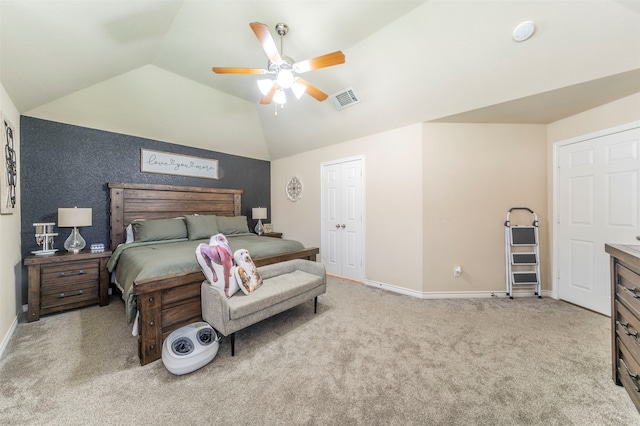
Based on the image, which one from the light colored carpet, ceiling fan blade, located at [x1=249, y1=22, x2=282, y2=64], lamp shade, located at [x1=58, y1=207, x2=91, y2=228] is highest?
ceiling fan blade, located at [x1=249, y1=22, x2=282, y2=64]

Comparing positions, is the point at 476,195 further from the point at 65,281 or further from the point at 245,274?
the point at 65,281

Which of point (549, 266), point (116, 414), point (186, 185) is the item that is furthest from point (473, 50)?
point (186, 185)

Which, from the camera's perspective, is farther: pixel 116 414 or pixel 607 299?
pixel 607 299

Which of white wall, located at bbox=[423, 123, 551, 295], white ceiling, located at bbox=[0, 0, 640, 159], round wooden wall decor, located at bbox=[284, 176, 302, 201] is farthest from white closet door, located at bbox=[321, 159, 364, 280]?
white wall, located at bbox=[423, 123, 551, 295]

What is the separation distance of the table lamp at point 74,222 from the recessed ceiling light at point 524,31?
4.84 m

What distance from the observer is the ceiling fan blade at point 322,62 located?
1.85 metres

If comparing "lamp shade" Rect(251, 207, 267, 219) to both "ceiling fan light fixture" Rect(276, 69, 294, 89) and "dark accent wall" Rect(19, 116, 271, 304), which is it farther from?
"ceiling fan light fixture" Rect(276, 69, 294, 89)

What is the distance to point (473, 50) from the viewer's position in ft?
7.48

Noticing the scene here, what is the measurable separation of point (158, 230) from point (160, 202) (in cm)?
73

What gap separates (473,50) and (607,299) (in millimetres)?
3063

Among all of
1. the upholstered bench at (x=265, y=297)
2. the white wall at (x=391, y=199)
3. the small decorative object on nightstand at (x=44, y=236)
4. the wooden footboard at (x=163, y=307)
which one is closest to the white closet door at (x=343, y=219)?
the white wall at (x=391, y=199)

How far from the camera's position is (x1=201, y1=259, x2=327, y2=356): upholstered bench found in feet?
6.16

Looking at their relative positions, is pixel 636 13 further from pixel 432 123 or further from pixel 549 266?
pixel 549 266

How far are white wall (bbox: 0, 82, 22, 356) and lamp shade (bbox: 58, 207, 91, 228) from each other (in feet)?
1.08
